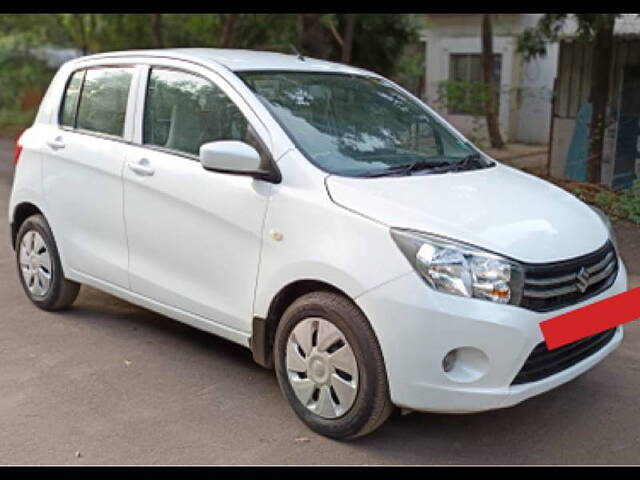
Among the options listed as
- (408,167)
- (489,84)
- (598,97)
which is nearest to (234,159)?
(408,167)

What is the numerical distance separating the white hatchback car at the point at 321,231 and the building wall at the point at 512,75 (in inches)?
554

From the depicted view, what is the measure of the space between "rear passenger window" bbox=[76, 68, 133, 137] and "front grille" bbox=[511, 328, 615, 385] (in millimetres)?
2839

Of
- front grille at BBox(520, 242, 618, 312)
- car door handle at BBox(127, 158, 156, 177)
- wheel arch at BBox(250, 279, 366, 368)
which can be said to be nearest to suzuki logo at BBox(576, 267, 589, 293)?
front grille at BBox(520, 242, 618, 312)

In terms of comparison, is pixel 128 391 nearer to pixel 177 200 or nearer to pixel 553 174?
pixel 177 200

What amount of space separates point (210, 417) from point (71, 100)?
2585mm

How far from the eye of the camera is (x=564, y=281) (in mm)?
3438

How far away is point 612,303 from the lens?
375 centimetres

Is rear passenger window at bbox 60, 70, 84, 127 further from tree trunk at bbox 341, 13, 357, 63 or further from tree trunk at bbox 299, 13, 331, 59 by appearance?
tree trunk at bbox 341, 13, 357, 63

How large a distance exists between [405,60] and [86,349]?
52.8ft

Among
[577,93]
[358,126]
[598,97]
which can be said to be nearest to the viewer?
[358,126]

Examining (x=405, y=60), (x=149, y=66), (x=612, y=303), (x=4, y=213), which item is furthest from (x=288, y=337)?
(x=405, y=60)

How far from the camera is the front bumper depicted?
3.24 meters

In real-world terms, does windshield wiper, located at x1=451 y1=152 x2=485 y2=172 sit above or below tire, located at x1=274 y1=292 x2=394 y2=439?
above

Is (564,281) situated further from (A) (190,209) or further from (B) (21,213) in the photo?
(B) (21,213)
